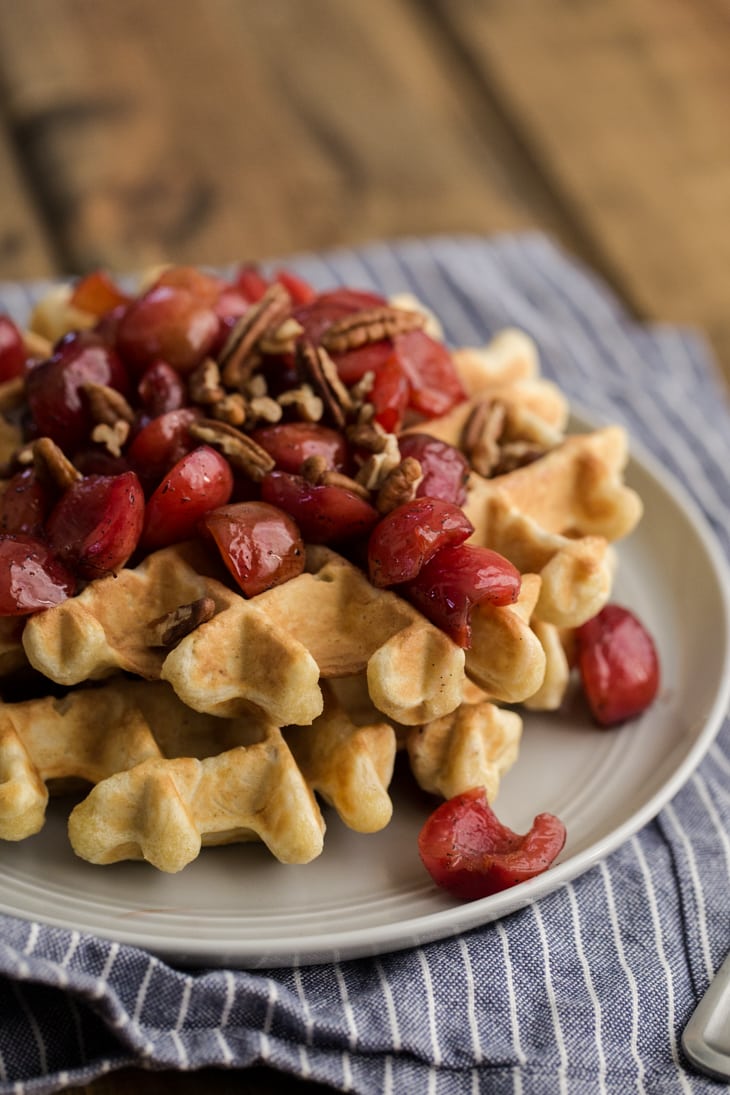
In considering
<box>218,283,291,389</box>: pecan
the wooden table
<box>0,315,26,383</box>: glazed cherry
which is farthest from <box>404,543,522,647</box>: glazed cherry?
the wooden table

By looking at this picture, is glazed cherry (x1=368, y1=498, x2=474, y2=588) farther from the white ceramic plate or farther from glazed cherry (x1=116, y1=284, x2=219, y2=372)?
glazed cherry (x1=116, y1=284, x2=219, y2=372)

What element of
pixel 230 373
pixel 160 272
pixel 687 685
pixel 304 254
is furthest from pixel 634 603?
pixel 304 254

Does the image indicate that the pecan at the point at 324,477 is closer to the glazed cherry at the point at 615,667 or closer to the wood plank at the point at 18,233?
the glazed cherry at the point at 615,667

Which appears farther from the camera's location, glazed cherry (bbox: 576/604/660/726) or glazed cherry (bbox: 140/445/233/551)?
glazed cherry (bbox: 576/604/660/726)

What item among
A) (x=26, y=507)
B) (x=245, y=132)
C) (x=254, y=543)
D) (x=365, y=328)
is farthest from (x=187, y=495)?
(x=245, y=132)

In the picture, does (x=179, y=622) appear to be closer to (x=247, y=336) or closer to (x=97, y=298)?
(x=247, y=336)

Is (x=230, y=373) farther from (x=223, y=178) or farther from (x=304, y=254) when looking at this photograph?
(x=223, y=178)
